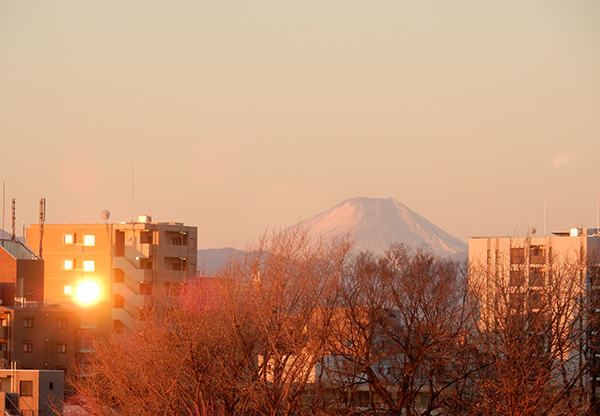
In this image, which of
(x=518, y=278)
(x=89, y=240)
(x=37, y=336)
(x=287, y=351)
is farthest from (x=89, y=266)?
(x=287, y=351)

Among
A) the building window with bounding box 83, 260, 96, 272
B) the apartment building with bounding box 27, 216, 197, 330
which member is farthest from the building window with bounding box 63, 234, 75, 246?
the building window with bounding box 83, 260, 96, 272

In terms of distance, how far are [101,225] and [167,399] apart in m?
53.0

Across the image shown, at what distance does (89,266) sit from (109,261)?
1764 mm

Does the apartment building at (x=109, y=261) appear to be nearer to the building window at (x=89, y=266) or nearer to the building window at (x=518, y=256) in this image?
the building window at (x=89, y=266)

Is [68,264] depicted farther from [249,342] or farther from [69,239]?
[249,342]

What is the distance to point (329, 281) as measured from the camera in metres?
34.1

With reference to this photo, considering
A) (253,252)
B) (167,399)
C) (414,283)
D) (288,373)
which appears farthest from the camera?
(414,283)

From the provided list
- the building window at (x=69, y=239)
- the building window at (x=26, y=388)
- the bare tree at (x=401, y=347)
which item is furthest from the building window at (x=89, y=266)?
the building window at (x=26, y=388)

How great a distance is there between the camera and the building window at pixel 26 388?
162 ft

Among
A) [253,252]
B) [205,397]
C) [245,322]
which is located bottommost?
[205,397]

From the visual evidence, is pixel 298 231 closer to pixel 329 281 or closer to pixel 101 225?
pixel 329 281

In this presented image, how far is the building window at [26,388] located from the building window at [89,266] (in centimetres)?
3435

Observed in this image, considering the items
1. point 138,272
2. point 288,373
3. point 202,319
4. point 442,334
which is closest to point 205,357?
point 202,319

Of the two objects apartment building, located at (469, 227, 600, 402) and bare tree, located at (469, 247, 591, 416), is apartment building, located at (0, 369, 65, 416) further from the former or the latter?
apartment building, located at (469, 227, 600, 402)
